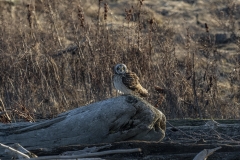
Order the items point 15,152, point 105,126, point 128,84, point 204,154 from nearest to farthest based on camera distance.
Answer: point 15,152
point 204,154
point 105,126
point 128,84

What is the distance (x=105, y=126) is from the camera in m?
5.29

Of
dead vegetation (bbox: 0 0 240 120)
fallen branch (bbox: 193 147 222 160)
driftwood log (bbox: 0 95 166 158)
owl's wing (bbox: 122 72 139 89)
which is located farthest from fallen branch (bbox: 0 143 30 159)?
dead vegetation (bbox: 0 0 240 120)

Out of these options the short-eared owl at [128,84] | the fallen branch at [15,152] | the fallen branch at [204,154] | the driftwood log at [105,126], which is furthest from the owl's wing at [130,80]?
the fallen branch at [15,152]

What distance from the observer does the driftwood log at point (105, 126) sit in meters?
5.29

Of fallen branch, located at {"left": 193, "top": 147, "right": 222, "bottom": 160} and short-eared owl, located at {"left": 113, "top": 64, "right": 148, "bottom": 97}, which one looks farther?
short-eared owl, located at {"left": 113, "top": 64, "right": 148, "bottom": 97}

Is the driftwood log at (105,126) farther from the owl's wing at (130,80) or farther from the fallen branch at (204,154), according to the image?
the owl's wing at (130,80)

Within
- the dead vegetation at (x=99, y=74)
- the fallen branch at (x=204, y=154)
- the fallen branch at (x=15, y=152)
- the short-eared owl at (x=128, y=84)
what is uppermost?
the fallen branch at (x=15, y=152)

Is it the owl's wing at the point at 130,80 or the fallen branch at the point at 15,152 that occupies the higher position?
the fallen branch at the point at 15,152

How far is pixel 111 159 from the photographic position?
5.01m

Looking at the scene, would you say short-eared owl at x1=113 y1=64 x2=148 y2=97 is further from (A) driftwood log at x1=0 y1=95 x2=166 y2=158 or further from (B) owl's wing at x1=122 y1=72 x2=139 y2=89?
(A) driftwood log at x1=0 y1=95 x2=166 y2=158

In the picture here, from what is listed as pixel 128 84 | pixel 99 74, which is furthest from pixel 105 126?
pixel 99 74

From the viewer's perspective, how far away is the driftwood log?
5.29 metres

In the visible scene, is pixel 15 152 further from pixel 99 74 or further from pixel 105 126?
pixel 99 74

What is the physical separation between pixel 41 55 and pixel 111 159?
4.13 metres
